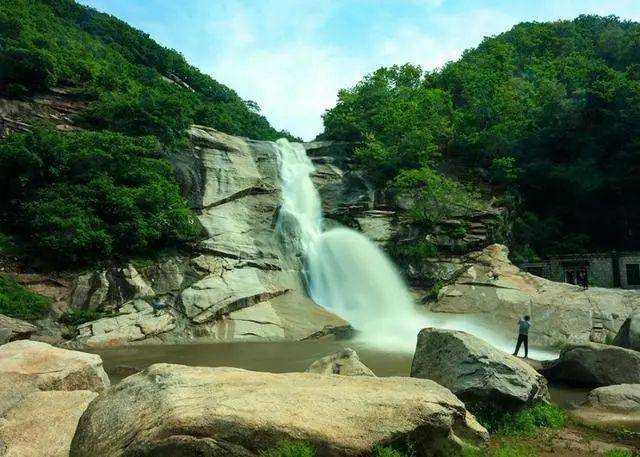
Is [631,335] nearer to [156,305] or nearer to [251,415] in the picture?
[251,415]

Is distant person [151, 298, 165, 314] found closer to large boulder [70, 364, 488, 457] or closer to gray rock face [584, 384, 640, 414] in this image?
large boulder [70, 364, 488, 457]

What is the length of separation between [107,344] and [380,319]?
12374mm

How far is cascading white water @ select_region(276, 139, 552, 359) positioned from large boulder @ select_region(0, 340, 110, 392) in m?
13.7

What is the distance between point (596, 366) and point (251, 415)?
1098 cm

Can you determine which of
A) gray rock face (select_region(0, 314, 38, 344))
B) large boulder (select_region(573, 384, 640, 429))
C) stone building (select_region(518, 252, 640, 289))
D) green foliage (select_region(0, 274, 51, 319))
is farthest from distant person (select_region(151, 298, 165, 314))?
stone building (select_region(518, 252, 640, 289))

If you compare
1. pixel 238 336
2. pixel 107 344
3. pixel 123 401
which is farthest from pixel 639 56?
pixel 123 401

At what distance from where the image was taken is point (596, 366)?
42.1ft

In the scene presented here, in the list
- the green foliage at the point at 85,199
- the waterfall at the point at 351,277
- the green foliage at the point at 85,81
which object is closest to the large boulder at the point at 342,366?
the waterfall at the point at 351,277

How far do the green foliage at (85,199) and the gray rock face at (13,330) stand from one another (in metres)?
5.19

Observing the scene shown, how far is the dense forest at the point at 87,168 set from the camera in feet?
74.5

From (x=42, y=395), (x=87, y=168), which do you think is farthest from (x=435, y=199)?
(x=42, y=395)

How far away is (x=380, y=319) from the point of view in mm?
24859

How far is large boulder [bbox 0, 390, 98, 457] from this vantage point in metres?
5.87

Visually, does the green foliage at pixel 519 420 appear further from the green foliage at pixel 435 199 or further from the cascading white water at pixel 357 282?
the green foliage at pixel 435 199
